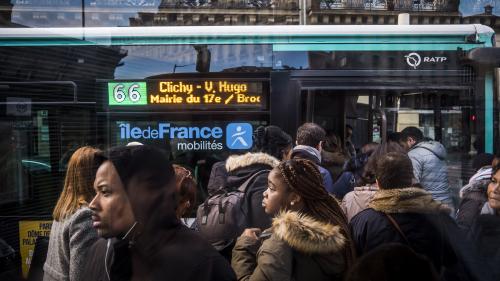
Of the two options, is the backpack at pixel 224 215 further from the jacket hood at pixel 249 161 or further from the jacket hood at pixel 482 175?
the jacket hood at pixel 482 175

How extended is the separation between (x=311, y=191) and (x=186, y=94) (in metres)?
1.85

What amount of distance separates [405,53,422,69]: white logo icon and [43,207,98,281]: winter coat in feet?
9.25

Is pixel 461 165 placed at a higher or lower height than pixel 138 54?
lower

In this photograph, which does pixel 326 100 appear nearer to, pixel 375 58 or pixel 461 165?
pixel 375 58

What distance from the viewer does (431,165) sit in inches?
148

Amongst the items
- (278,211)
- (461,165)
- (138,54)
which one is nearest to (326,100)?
(461,165)

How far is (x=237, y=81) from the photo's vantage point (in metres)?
4.08

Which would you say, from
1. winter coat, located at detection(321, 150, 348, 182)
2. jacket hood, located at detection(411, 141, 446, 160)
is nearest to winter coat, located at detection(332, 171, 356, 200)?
winter coat, located at detection(321, 150, 348, 182)

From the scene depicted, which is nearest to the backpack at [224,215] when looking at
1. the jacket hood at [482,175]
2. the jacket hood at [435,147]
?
the jacket hood at [482,175]

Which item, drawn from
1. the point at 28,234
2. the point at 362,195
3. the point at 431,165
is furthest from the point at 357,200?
the point at 28,234

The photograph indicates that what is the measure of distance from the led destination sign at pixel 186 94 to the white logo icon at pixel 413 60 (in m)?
1.18

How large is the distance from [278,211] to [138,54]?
1977 mm

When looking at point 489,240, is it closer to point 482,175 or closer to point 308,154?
point 482,175

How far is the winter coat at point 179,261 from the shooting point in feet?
5.65
